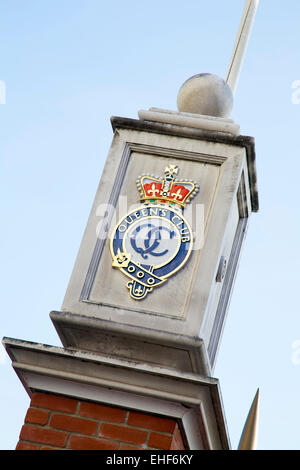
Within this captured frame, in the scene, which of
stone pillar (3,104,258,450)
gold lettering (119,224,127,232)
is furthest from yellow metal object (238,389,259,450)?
gold lettering (119,224,127,232)

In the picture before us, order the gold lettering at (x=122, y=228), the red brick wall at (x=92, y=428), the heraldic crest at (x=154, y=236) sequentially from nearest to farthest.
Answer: the red brick wall at (x=92, y=428)
the heraldic crest at (x=154, y=236)
the gold lettering at (x=122, y=228)

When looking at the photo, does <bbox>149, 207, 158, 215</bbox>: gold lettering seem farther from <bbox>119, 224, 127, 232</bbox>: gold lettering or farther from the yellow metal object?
the yellow metal object

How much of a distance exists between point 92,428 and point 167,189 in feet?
4.32

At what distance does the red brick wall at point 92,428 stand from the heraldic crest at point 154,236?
23.3 inches

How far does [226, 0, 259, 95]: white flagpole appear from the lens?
18.4ft

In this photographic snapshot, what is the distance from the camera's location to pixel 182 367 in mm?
4227

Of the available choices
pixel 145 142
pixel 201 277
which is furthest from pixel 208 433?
pixel 145 142

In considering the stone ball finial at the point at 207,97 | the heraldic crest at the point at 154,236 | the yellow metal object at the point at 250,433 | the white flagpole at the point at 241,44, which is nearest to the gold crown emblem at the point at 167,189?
the heraldic crest at the point at 154,236

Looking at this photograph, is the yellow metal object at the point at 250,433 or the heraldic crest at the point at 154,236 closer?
the yellow metal object at the point at 250,433

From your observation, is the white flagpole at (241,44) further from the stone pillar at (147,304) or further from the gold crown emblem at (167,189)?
the gold crown emblem at (167,189)

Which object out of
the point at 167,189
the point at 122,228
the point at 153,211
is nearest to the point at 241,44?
the point at 167,189

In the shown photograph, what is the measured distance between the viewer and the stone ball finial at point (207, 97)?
5.00 meters
